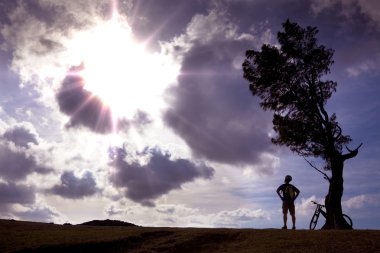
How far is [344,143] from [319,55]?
18.8 feet

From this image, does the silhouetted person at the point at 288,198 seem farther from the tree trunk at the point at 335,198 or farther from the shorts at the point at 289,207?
the tree trunk at the point at 335,198

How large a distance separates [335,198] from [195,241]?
11.5m

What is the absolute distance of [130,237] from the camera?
1811 cm

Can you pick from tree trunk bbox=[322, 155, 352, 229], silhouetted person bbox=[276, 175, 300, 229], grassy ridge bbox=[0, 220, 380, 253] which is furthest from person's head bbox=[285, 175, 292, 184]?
tree trunk bbox=[322, 155, 352, 229]

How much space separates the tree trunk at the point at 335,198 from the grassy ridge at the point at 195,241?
798 cm

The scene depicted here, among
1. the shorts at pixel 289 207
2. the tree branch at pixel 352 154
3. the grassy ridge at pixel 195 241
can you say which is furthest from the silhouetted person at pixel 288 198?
the tree branch at pixel 352 154

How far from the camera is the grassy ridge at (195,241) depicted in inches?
574

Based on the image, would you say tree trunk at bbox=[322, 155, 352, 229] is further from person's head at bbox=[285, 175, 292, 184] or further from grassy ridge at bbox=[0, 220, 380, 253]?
grassy ridge at bbox=[0, 220, 380, 253]

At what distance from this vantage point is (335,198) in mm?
24766

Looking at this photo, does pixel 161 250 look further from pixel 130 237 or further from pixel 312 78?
pixel 312 78

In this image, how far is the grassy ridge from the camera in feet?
47.9

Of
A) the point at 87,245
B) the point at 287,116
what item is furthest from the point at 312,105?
the point at 87,245

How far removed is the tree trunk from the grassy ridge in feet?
26.2

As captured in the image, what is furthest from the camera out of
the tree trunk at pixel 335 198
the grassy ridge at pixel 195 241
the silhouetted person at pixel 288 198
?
the tree trunk at pixel 335 198
